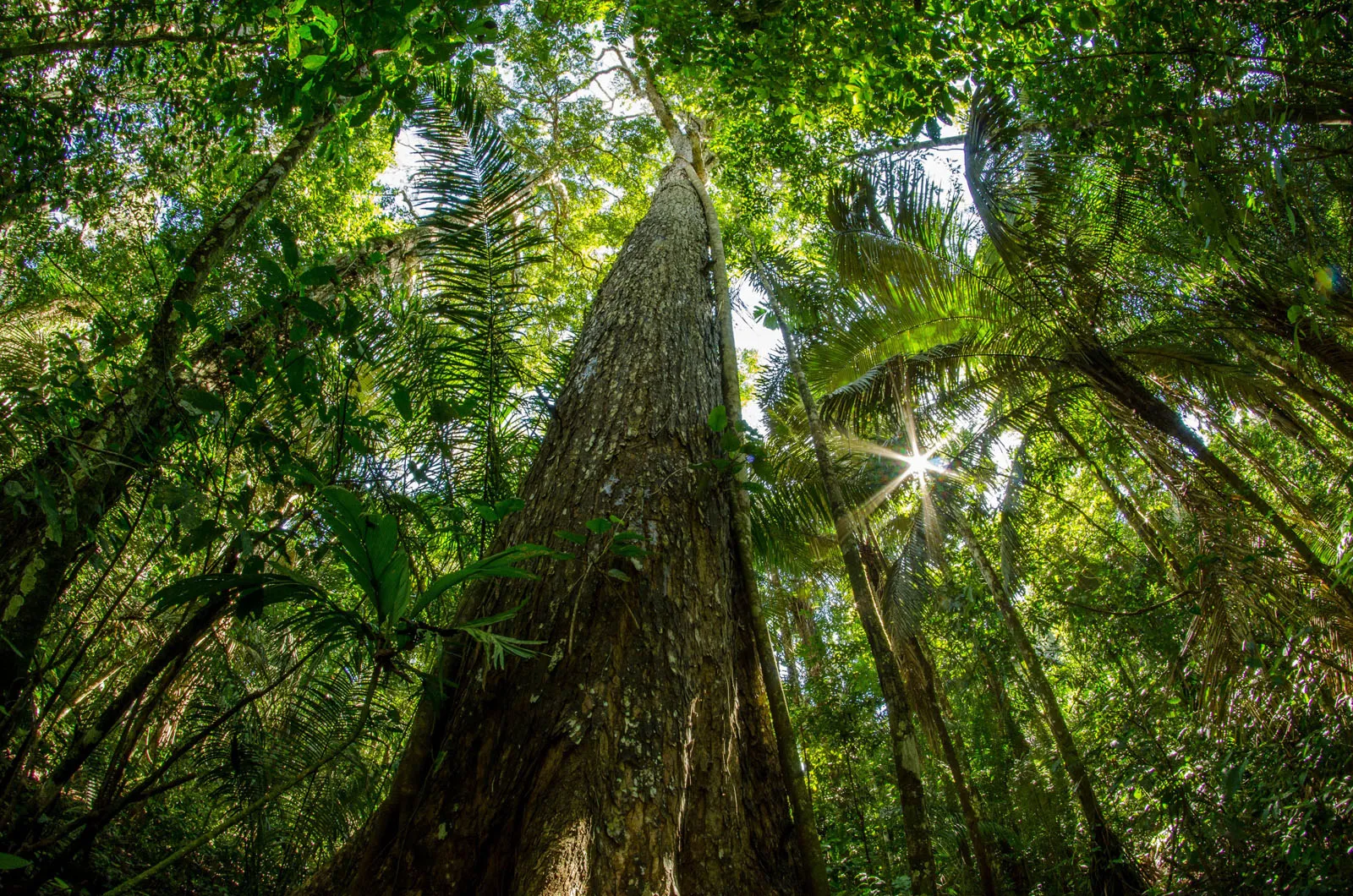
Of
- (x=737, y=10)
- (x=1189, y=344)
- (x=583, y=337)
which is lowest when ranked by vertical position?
→ (x=583, y=337)

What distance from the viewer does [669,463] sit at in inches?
74.7

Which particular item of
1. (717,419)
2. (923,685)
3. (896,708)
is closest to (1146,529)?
(923,685)

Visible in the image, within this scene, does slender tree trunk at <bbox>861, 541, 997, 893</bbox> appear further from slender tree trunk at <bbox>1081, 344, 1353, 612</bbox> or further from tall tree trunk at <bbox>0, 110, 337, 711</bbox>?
tall tree trunk at <bbox>0, 110, 337, 711</bbox>

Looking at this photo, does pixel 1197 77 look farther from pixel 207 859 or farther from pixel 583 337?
pixel 207 859

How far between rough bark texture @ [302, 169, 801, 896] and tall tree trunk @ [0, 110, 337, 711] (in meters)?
0.87

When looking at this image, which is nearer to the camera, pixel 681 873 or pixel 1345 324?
pixel 681 873

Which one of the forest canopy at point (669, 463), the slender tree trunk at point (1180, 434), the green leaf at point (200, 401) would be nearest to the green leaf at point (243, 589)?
the forest canopy at point (669, 463)

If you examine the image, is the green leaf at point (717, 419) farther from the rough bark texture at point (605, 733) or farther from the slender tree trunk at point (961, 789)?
the slender tree trunk at point (961, 789)

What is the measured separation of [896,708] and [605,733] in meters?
1.84

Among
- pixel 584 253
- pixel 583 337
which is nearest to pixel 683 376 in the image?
pixel 583 337

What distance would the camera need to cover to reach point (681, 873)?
1.13m

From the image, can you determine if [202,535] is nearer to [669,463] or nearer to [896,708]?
[669,463]

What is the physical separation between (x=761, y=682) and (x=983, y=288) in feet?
14.5

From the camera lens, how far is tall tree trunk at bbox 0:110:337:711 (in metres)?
1.47
